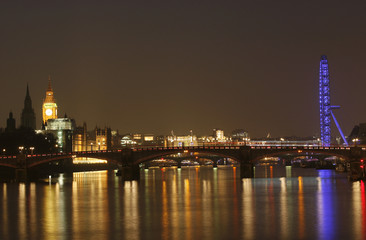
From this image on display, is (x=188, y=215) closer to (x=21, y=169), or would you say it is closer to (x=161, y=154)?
(x=161, y=154)

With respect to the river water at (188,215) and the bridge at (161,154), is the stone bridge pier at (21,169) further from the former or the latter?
the river water at (188,215)

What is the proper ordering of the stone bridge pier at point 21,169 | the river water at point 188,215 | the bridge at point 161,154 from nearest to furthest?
the river water at point 188,215 → the bridge at point 161,154 → the stone bridge pier at point 21,169

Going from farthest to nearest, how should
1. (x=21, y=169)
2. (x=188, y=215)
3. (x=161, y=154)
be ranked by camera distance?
(x=161, y=154) → (x=21, y=169) → (x=188, y=215)

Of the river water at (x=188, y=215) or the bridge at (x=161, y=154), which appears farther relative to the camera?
the bridge at (x=161, y=154)

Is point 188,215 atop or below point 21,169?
below

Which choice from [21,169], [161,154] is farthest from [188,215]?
[21,169]

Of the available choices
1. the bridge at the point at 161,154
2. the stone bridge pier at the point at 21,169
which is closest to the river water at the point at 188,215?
the bridge at the point at 161,154

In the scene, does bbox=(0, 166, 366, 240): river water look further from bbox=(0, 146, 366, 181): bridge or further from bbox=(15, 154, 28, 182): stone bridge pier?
bbox=(15, 154, 28, 182): stone bridge pier

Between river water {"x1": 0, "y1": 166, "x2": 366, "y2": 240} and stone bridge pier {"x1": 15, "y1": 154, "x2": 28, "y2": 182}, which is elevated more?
stone bridge pier {"x1": 15, "y1": 154, "x2": 28, "y2": 182}

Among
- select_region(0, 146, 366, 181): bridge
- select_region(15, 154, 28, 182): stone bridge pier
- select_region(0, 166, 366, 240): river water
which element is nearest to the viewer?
select_region(0, 166, 366, 240): river water

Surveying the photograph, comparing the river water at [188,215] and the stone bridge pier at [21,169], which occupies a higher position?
the stone bridge pier at [21,169]

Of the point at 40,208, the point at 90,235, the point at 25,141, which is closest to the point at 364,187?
the point at 40,208

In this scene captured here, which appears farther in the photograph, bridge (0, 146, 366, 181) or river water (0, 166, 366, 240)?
bridge (0, 146, 366, 181)

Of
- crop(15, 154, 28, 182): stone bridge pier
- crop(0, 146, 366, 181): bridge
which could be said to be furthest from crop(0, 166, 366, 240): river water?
crop(15, 154, 28, 182): stone bridge pier
